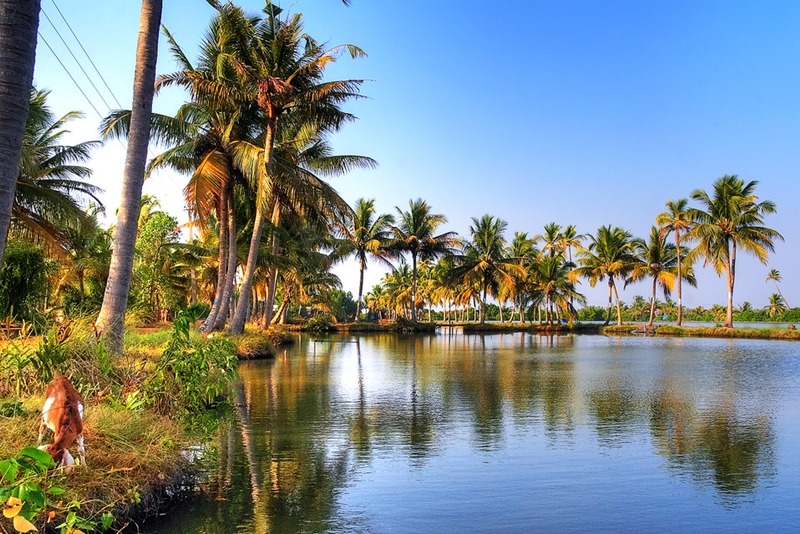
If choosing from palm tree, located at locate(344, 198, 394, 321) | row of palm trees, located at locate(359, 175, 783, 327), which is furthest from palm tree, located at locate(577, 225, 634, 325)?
palm tree, located at locate(344, 198, 394, 321)

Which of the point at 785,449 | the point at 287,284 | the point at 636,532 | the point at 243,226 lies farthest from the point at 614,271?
the point at 636,532

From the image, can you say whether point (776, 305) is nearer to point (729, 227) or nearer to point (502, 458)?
point (729, 227)

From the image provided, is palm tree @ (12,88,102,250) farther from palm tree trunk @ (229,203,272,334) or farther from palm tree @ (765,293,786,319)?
palm tree @ (765,293,786,319)

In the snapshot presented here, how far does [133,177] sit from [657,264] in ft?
171

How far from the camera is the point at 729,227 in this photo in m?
45.3

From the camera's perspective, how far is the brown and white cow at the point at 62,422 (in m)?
4.91

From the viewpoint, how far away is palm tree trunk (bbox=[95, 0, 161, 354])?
9523 mm

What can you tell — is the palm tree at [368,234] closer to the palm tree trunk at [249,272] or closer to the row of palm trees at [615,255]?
the row of palm trees at [615,255]

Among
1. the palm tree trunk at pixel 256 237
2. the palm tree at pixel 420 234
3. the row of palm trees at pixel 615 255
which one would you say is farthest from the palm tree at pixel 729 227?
the palm tree trunk at pixel 256 237

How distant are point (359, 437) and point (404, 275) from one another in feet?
270

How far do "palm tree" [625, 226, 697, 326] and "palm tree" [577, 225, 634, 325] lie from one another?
3.33ft

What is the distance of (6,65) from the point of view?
5.53 metres

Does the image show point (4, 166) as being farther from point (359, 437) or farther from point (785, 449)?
point (785, 449)

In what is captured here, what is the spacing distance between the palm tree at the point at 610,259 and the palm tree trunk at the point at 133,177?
167 ft
